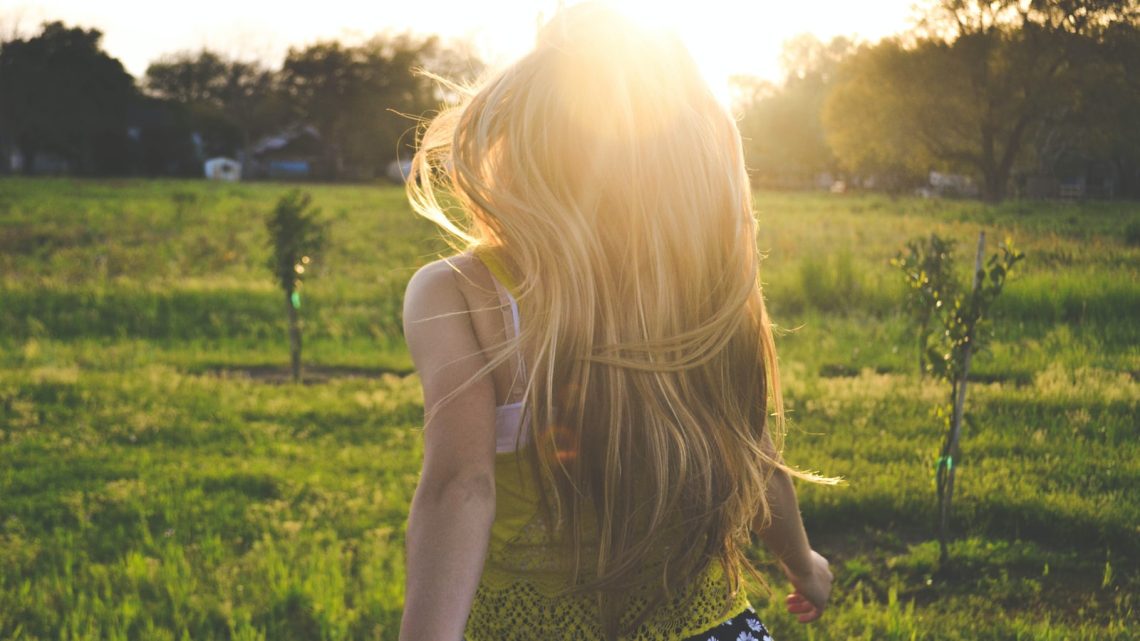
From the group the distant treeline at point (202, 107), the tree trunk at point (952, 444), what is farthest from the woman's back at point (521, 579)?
the distant treeline at point (202, 107)

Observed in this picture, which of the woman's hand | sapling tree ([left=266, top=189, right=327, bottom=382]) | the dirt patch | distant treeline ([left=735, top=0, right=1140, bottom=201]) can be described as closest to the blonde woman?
the woman's hand

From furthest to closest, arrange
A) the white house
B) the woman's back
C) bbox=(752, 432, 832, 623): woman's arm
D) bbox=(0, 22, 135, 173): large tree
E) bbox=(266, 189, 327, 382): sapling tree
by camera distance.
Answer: the white house
bbox=(0, 22, 135, 173): large tree
bbox=(266, 189, 327, 382): sapling tree
bbox=(752, 432, 832, 623): woman's arm
the woman's back

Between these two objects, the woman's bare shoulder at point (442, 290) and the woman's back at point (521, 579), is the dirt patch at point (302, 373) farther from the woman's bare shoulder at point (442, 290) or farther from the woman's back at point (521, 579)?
the woman's bare shoulder at point (442, 290)

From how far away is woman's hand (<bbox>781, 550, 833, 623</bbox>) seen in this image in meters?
2.09

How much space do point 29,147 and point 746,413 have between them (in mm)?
64555

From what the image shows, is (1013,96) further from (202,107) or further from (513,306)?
(202,107)

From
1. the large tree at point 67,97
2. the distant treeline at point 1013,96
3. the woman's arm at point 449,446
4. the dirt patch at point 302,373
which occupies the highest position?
the large tree at point 67,97

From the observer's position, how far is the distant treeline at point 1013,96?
16.7 feet

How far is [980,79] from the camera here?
19.0 ft

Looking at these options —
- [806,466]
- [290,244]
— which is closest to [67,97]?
[290,244]

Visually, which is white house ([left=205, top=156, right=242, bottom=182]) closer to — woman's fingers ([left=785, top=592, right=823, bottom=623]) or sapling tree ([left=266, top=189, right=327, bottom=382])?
sapling tree ([left=266, top=189, right=327, bottom=382])

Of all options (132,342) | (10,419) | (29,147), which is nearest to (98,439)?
(10,419)

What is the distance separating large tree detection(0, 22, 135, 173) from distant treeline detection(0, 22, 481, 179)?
0.18 feet

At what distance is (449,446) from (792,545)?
2.92ft
